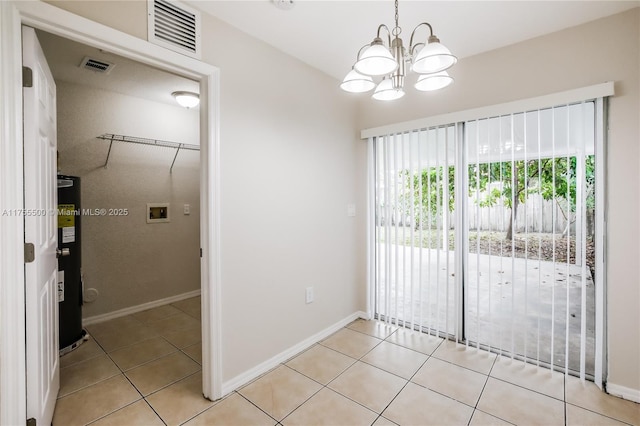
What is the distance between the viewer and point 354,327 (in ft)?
10.1

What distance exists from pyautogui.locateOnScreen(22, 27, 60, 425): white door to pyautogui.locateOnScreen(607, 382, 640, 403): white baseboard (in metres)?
3.30

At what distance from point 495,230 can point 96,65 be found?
366 centimetres

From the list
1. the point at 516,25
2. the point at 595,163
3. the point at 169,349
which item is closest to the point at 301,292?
the point at 169,349

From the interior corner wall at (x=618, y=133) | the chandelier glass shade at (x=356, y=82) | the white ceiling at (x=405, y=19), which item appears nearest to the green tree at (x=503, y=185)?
the interior corner wall at (x=618, y=133)

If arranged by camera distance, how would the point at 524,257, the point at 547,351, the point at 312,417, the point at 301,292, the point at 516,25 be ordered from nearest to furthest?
the point at 312,417 → the point at 516,25 → the point at 524,257 → the point at 547,351 → the point at 301,292

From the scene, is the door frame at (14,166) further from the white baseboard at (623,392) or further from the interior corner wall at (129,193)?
the white baseboard at (623,392)

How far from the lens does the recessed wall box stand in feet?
12.0

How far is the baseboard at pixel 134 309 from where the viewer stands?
3207 millimetres

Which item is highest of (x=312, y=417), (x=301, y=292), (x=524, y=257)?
(x=524, y=257)

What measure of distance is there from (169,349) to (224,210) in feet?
5.01

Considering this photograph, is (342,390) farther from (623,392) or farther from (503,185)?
(503,185)

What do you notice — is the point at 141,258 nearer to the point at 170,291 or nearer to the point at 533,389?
the point at 170,291

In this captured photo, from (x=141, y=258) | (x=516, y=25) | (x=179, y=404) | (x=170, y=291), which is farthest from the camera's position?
(x=170, y=291)

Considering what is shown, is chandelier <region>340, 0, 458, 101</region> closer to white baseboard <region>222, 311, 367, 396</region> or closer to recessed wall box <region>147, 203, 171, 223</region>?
white baseboard <region>222, 311, 367, 396</region>
